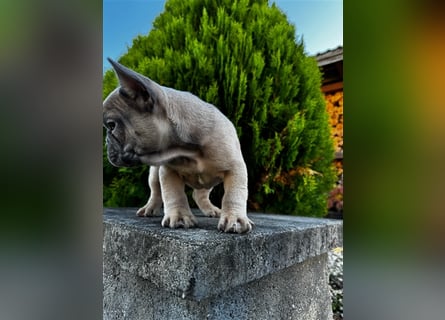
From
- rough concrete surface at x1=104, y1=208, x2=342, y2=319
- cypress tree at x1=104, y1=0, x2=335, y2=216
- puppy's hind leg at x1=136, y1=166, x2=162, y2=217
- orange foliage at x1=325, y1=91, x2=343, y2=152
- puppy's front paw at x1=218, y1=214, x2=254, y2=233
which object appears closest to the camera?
rough concrete surface at x1=104, y1=208, x2=342, y2=319

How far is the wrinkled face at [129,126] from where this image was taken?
63 cm

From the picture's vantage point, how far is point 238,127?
136 cm

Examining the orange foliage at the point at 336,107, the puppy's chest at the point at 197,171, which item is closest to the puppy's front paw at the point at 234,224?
the puppy's chest at the point at 197,171

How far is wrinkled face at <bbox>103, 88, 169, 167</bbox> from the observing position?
628 millimetres

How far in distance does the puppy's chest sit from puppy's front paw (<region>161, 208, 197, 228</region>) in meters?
0.10

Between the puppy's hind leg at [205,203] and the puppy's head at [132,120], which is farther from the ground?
the puppy's head at [132,120]

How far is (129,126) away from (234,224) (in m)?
0.34

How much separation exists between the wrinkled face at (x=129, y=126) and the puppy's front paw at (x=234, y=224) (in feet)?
0.85

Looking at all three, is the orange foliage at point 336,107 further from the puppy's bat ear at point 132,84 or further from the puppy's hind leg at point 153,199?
the puppy's bat ear at point 132,84

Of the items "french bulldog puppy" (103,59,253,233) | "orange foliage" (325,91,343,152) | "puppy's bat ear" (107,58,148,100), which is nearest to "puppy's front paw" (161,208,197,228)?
"french bulldog puppy" (103,59,253,233)

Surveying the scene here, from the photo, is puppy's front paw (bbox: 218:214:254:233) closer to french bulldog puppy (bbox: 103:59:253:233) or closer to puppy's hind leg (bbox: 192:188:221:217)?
french bulldog puppy (bbox: 103:59:253:233)

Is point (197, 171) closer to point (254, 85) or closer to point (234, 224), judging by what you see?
point (234, 224)
